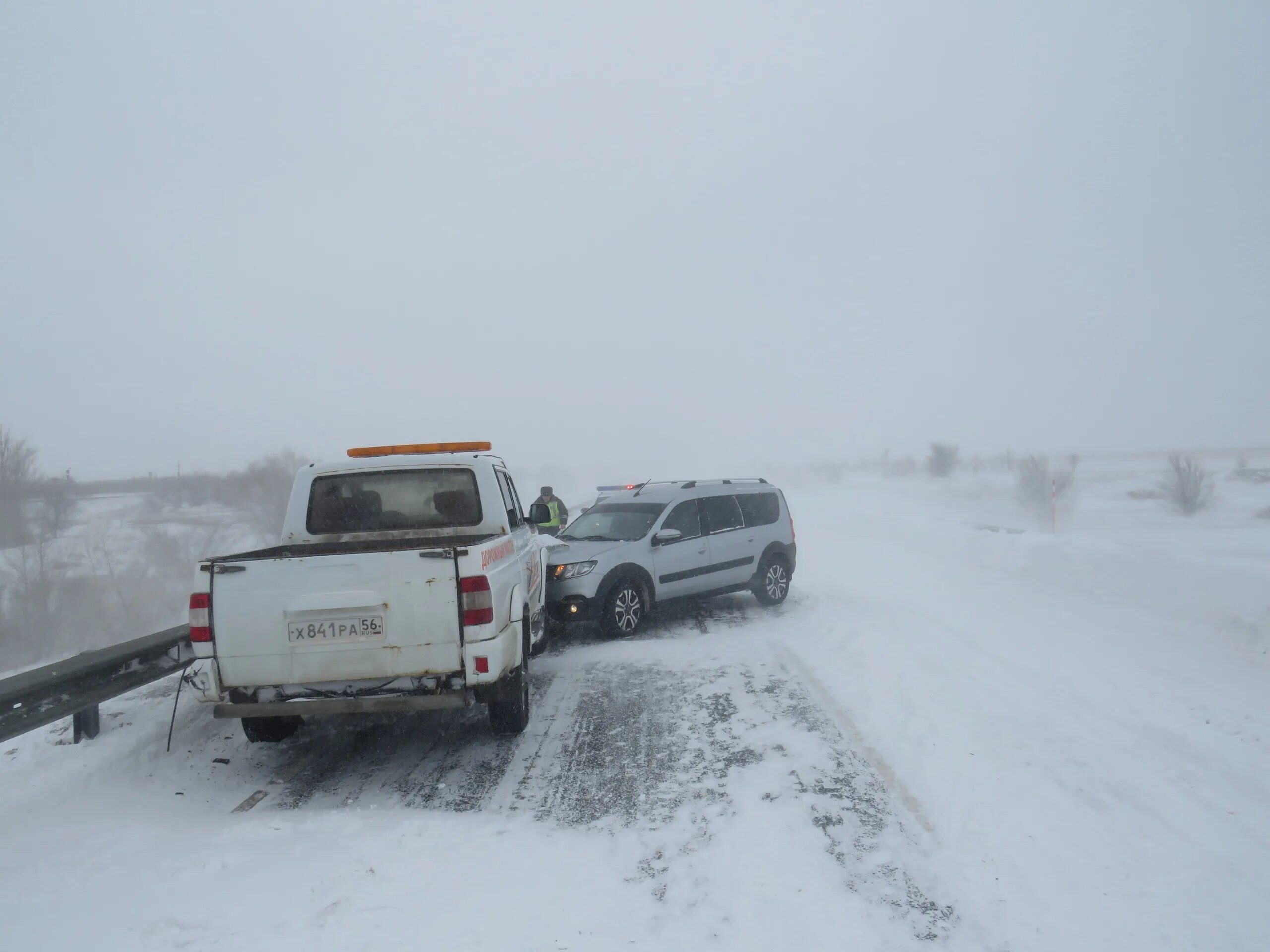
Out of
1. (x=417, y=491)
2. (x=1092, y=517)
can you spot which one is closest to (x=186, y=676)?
(x=417, y=491)

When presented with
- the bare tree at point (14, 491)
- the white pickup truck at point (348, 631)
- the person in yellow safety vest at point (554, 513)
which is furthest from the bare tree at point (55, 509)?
the white pickup truck at point (348, 631)

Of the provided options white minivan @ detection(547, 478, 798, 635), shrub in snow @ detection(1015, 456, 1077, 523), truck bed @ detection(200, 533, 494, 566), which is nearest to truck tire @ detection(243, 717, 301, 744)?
truck bed @ detection(200, 533, 494, 566)

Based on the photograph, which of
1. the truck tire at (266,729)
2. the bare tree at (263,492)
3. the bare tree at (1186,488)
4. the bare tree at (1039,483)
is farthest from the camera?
the bare tree at (263,492)

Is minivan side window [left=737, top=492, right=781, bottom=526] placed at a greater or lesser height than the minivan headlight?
greater

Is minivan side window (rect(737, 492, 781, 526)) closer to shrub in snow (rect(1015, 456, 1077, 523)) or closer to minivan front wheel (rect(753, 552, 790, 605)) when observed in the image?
minivan front wheel (rect(753, 552, 790, 605))

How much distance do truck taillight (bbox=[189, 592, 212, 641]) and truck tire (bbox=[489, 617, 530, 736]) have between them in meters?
1.92

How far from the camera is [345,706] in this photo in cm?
475

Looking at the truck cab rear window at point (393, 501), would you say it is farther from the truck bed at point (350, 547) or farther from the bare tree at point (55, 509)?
the bare tree at point (55, 509)

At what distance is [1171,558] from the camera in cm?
1248

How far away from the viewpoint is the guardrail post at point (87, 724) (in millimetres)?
5422

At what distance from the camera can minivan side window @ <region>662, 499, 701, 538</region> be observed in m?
10.2

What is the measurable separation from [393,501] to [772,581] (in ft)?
20.9

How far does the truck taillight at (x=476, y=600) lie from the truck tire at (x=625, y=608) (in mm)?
4361

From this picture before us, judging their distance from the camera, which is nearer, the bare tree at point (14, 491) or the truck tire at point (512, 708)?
the truck tire at point (512, 708)
